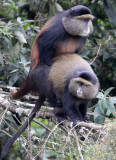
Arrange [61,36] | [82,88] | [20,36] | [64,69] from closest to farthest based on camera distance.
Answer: [82,88], [64,69], [61,36], [20,36]

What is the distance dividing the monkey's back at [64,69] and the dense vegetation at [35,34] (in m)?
0.48

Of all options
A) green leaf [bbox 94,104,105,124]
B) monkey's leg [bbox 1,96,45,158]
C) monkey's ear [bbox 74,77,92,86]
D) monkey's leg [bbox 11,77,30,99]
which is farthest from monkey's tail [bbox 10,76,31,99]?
green leaf [bbox 94,104,105,124]

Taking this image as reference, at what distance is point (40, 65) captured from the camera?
16.4ft

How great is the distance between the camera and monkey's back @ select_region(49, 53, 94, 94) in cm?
472

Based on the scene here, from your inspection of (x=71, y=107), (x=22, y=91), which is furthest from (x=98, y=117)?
(x=22, y=91)

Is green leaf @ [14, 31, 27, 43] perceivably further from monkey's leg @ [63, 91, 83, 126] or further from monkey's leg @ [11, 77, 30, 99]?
monkey's leg @ [63, 91, 83, 126]

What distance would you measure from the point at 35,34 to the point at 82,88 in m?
2.01

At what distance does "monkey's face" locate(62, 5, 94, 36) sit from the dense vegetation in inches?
18.1

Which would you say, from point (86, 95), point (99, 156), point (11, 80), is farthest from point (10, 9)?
point (99, 156)

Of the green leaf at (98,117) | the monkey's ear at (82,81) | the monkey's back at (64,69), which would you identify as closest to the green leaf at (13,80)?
the monkey's back at (64,69)

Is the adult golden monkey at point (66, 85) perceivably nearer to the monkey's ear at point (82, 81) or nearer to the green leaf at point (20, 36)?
the monkey's ear at point (82, 81)

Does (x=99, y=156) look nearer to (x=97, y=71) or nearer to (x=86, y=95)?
(x=86, y=95)

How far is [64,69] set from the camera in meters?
4.78

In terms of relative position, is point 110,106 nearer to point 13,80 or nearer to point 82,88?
point 82,88
